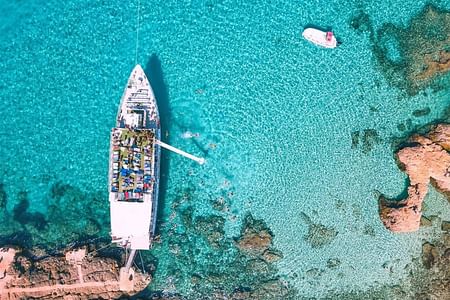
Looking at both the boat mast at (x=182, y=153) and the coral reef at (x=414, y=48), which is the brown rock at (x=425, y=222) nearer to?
the coral reef at (x=414, y=48)

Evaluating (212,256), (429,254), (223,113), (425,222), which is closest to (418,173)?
(425,222)

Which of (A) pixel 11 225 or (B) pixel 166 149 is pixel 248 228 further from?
(A) pixel 11 225

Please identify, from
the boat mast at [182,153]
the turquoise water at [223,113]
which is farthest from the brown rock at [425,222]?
the boat mast at [182,153]

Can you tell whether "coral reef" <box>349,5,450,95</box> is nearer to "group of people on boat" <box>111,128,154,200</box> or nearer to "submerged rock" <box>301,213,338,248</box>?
"submerged rock" <box>301,213,338,248</box>

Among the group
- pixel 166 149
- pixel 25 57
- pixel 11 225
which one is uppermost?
pixel 25 57

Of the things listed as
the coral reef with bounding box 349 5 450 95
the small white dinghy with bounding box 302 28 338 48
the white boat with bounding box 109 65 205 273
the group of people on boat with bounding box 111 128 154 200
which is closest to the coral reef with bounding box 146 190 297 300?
the white boat with bounding box 109 65 205 273

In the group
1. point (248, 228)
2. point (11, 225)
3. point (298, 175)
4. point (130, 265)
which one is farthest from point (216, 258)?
point (11, 225)

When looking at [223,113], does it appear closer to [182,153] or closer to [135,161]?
[182,153]
